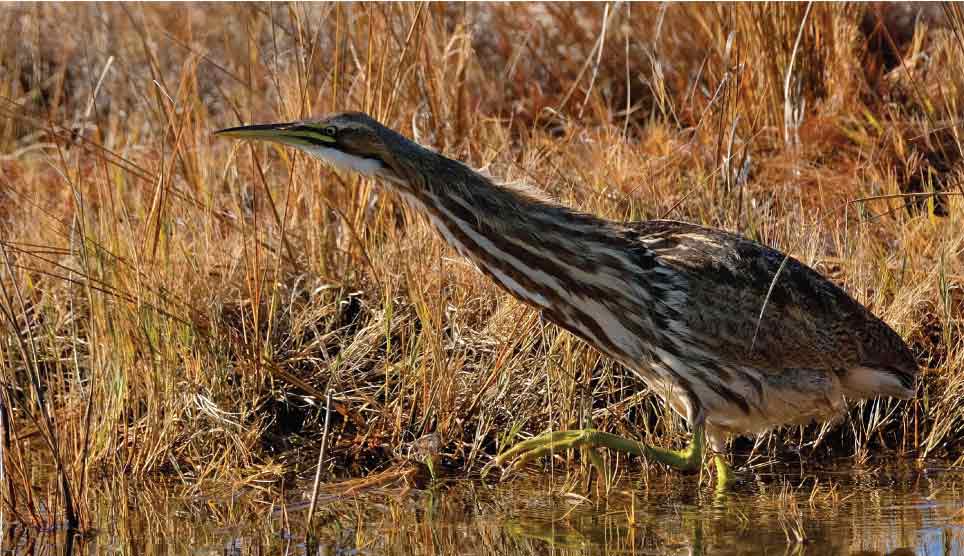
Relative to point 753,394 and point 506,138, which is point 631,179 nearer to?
point 506,138

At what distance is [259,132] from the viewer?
3.49 meters

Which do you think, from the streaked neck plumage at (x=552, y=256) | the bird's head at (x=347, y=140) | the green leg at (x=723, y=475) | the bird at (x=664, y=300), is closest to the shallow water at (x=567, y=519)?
the green leg at (x=723, y=475)

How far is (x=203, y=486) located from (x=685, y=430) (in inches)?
54.1

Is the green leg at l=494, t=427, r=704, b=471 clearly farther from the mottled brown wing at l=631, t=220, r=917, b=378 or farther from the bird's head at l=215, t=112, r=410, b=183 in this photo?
the bird's head at l=215, t=112, r=410, b=183

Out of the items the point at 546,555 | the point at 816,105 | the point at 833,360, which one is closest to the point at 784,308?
the point at 833,360

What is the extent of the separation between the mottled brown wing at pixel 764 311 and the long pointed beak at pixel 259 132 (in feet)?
3.39

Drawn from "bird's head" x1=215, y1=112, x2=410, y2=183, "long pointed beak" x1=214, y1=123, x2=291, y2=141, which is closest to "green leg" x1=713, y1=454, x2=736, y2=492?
"bird's head" x1=215, y1=112, x2=410, y2=183

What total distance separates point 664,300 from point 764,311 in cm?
30

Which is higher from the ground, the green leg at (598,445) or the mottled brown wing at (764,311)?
the mottled brown wing at (764,311)

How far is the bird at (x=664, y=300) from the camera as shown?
362 cm

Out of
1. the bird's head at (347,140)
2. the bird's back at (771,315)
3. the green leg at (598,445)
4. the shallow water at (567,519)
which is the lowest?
the shallow water at (567,519)

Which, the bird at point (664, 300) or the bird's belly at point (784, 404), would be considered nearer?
the bird at point (664, 300)

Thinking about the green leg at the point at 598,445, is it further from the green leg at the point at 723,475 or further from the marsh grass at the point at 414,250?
the marsh grass at the point at 414,250

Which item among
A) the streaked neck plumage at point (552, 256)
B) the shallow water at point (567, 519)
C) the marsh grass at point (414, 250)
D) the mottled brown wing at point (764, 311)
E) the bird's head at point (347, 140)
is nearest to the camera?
the shallow water at point (567, 519)
